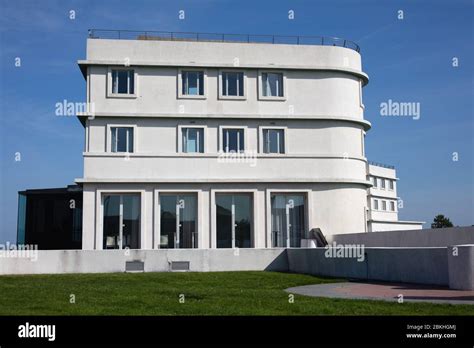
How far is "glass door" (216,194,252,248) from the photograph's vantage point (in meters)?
35.2

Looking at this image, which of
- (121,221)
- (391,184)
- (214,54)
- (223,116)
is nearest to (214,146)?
(223,116)

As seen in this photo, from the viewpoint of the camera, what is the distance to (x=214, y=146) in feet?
117

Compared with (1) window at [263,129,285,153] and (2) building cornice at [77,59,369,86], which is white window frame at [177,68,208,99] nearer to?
(2) building cornice at [77,59,369,86]

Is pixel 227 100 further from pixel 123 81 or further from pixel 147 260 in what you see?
pixel 147 260

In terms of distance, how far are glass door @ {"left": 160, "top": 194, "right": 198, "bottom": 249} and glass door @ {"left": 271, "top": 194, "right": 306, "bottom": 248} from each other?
4553 millimetres

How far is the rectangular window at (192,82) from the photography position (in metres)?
36.2

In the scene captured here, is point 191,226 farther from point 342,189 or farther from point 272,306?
point 272,306

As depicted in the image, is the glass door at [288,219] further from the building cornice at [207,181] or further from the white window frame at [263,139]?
the white window frame at [263,139]

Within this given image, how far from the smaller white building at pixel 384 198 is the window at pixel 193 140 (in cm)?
5332

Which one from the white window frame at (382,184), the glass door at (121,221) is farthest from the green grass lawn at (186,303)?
the white window frame at (382,184)

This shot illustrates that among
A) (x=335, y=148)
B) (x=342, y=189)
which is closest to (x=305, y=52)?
(x=335, y=148)

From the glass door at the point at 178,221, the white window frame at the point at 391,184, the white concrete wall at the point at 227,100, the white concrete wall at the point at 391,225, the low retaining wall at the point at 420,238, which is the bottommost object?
the low retaining wall at the point at 420,238

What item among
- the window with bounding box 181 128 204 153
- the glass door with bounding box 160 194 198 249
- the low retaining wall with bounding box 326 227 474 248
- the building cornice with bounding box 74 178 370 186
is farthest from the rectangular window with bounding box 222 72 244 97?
the low retaining wall with bounding box 326 227 474 248

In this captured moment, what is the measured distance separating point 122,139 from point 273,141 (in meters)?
8.58
